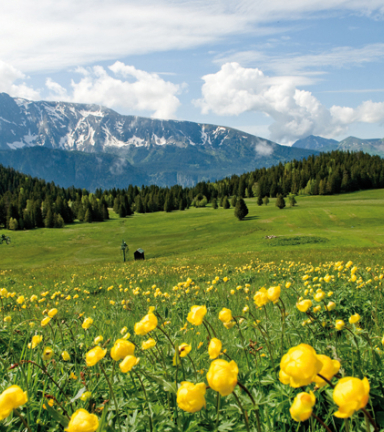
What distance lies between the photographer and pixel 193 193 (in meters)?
140

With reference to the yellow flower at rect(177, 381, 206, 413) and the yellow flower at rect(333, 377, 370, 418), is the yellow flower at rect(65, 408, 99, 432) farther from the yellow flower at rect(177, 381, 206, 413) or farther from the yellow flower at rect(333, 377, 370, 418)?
the yellow flower at rect(333, 377, 370, 418)

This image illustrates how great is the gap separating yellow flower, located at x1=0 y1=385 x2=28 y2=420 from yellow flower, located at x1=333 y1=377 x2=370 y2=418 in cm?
144

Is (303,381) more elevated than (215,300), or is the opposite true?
(303,381)

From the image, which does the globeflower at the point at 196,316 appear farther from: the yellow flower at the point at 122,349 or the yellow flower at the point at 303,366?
the yellow flower at the point at 303,366

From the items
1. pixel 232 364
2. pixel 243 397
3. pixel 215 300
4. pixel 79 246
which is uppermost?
pixel 232 364

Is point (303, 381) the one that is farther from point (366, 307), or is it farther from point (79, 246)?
point (79, 246)

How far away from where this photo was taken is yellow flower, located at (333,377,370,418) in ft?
3.43

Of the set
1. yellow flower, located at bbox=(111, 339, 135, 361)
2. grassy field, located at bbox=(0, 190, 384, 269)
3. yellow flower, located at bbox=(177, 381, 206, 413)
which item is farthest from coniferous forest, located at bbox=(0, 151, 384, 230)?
yellow flower, located at bbox=(177, 381, 206, 413)

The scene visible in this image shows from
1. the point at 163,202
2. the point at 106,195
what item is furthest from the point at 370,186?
the point at 106,195

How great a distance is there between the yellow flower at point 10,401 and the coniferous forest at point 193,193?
10062cm

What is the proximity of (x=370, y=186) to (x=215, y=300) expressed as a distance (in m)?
154

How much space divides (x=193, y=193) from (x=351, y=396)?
13908 centimetres

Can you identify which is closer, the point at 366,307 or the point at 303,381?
the point at 303,381

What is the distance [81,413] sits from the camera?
4.56 feet
